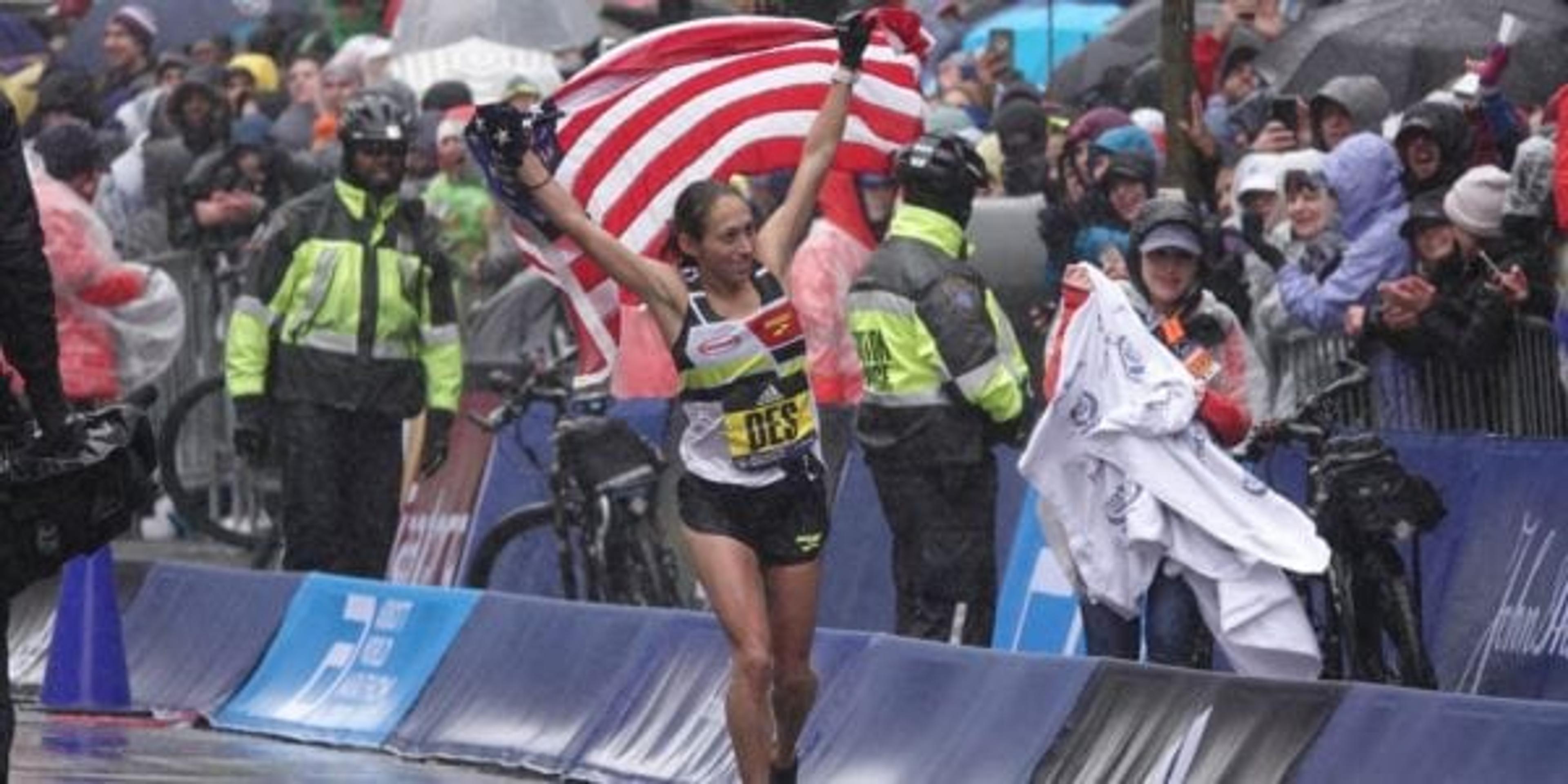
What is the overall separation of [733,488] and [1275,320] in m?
4.09

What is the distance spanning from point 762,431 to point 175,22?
16.2 meters

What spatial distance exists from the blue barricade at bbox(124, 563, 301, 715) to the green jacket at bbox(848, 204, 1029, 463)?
3332 millimetres

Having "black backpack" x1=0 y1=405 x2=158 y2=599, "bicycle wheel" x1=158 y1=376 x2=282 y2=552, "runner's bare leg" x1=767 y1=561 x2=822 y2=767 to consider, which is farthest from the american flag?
"bicycle wheel" x1=158 y1=376 x2=282 y2=552

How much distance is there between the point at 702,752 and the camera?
1572cm

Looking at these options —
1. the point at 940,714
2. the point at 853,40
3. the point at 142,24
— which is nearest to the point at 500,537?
the point at 853,40

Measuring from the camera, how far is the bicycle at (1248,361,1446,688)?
14766mm

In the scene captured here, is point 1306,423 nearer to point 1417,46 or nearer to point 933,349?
point 933,349

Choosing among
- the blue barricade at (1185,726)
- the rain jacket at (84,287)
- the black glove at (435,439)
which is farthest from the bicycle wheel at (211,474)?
the blue barricade at (1185,726)

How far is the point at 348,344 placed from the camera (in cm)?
1970

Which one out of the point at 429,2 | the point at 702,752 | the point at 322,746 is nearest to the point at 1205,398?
the point at 702,752

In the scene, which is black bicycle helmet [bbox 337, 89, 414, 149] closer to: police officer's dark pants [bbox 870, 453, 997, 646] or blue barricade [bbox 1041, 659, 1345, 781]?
police officer's dark pants [bbox 870, 453, 997, 646]

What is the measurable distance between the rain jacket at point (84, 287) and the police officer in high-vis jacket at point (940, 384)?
652cm

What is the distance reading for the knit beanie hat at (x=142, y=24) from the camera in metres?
29.4

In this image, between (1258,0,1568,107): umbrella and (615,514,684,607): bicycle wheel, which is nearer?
(1258,0,1568,107): umbrella
